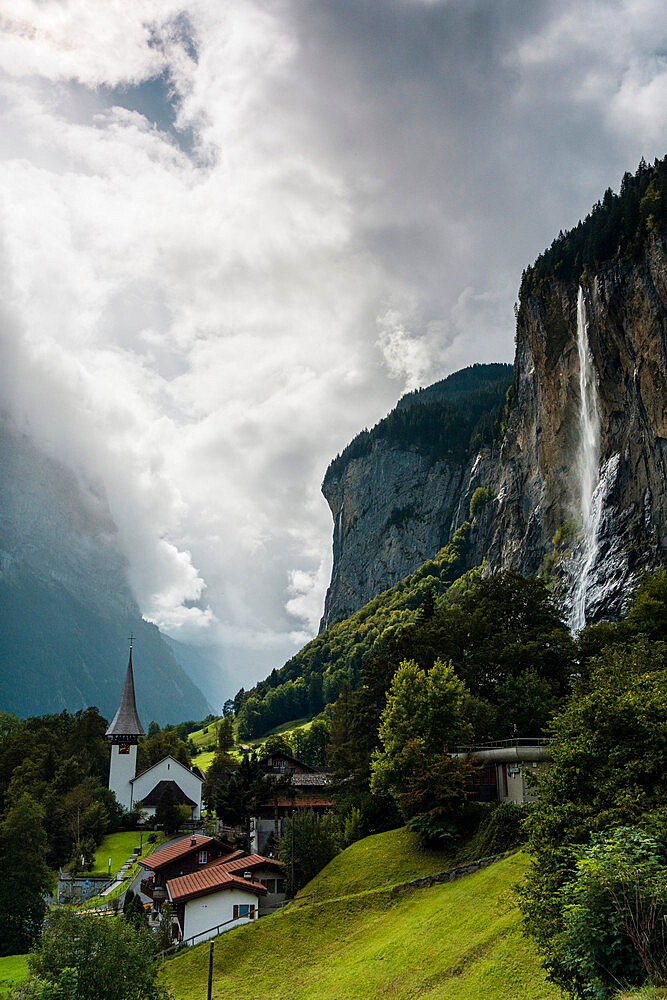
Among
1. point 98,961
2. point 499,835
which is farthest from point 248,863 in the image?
point 98,961

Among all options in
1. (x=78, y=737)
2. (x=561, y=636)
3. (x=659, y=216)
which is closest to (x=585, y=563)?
(x=561, y=636)

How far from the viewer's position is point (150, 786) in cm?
8919

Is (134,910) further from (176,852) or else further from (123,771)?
(123,771)

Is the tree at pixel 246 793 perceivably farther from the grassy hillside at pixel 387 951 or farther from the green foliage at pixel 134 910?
the grassy hillside at pixel 387 951

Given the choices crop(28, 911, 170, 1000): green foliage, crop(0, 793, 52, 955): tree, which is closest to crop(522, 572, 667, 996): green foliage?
crop(28, 911, 170, 1000): green foliage

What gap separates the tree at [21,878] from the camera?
163 ft

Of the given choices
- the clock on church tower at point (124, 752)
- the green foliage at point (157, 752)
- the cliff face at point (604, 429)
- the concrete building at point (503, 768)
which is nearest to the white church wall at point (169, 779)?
the clock on church tower at point (124, 752)

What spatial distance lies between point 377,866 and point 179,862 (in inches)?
757

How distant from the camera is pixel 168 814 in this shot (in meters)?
79.9

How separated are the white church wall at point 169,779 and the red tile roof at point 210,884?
47524 millimetres

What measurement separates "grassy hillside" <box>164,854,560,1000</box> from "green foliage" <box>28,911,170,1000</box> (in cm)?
584

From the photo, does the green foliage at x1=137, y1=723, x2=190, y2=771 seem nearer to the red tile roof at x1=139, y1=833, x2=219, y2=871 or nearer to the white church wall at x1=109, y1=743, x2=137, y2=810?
the white church wall at x1=109, y1=743, x2=137, y2=810

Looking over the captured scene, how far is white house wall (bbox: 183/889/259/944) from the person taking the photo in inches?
1608

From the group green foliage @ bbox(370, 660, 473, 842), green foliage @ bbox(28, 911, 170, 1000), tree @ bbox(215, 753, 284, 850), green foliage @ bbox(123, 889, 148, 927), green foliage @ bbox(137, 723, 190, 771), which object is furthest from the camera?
green foliage @ bbox(137, 723, 190, 771)
